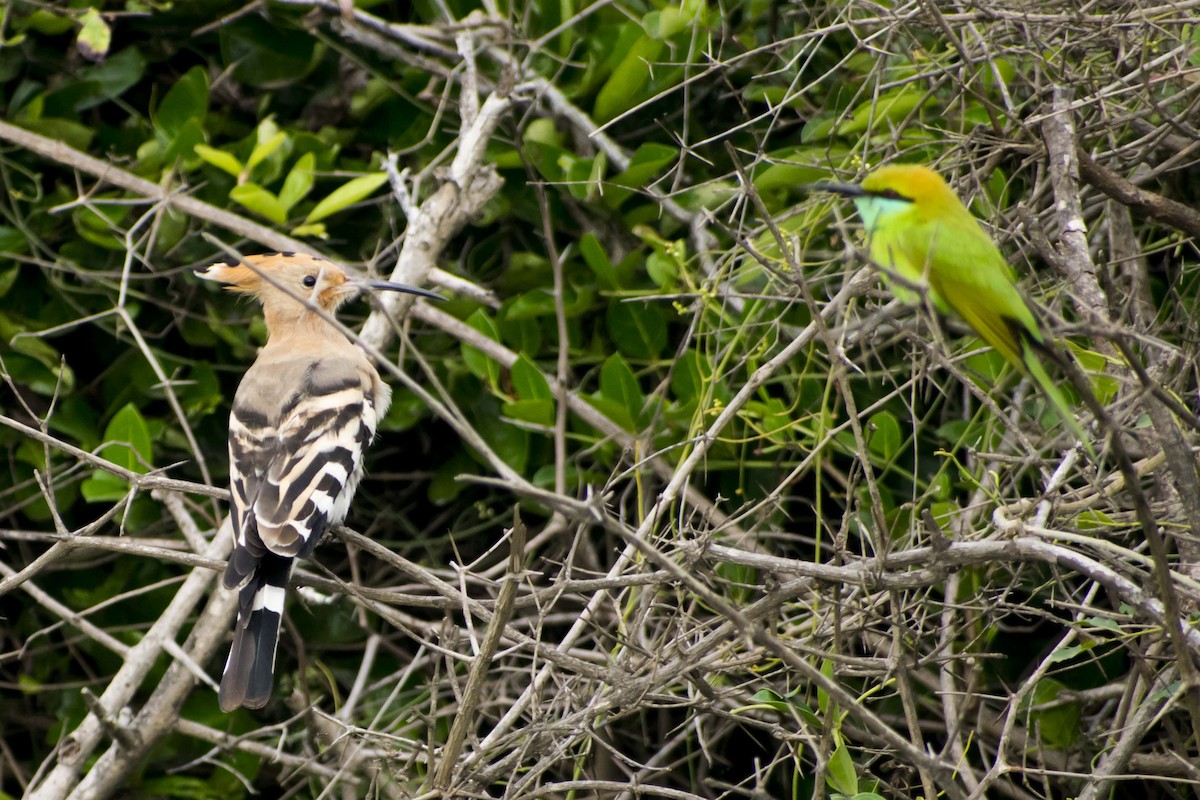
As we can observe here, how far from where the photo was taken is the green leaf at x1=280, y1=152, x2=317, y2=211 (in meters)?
4.03

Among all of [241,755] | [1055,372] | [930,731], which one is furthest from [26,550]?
[1055,372]

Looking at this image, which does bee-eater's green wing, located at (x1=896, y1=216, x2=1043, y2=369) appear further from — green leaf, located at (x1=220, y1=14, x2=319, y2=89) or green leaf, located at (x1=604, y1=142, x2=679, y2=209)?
green leaf, located at (x1=220, y1=14, x2=319, y2=89)

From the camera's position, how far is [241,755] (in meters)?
3.89

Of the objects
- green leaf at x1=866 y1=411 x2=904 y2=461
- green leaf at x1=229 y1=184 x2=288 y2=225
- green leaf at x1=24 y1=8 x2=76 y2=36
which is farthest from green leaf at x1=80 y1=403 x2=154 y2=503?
green leaf at x1=866 y1=411 x2=904 y2=461

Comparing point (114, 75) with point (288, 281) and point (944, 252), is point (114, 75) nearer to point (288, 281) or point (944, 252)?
point (288, 281)

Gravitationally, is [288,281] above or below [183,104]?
below

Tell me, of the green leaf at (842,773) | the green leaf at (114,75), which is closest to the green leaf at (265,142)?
the green leaf at (114,75)

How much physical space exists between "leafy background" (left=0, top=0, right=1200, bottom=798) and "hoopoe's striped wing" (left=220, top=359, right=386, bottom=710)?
156 millimetres

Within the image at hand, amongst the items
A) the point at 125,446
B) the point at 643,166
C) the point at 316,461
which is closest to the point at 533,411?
the point at 316,461

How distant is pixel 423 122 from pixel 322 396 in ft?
3.50

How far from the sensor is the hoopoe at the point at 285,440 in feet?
10.6

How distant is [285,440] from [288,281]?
Result: 74cm

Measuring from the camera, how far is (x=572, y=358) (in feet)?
13.1

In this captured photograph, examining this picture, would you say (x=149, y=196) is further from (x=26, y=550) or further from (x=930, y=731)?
(x=930, y=731)
